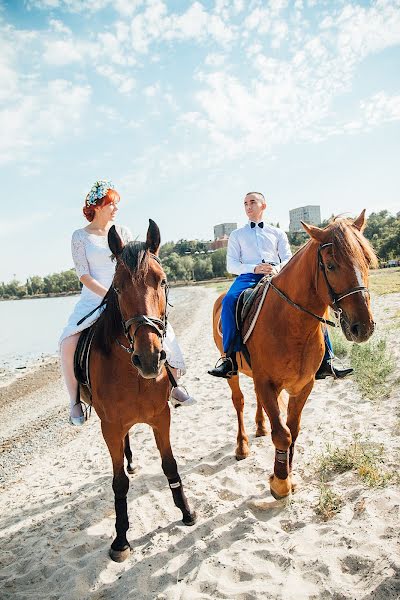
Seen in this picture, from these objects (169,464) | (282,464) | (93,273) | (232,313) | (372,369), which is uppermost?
(93,273)

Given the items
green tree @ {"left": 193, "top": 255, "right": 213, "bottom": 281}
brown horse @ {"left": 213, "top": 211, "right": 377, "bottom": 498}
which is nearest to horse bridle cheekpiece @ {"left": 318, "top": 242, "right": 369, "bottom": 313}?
brown horse @ {"left": 213, "top": 211, "right": 377, "bottom": 498}

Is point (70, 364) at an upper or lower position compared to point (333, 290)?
lower

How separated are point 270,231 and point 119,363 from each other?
138 inches

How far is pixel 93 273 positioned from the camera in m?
4.27

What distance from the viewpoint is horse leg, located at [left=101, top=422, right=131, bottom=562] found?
3.52 meters

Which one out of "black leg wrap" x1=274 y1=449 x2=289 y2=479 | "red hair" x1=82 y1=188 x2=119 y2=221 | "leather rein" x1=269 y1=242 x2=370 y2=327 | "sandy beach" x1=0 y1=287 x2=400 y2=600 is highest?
"red hair" x1=82 y1=188 x2=119 y2=221

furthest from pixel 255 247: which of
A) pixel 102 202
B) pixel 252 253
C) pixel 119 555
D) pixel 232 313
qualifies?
pixel 119 555

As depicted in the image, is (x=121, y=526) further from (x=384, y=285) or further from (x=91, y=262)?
(x=384, y=285)

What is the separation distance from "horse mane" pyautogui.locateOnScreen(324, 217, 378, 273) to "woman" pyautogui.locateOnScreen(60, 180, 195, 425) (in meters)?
1.92

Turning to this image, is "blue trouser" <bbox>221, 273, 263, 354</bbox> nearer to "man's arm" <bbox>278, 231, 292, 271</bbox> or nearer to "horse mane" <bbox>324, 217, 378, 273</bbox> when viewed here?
"man's arm" <bbox>278, 231, 292, 271</bbox>

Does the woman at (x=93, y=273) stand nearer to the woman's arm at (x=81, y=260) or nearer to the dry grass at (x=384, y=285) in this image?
the woman's arm at (x=81, y=260)

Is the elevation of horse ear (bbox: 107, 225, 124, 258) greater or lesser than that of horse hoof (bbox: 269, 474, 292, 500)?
greater

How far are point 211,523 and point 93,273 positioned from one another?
3.08m

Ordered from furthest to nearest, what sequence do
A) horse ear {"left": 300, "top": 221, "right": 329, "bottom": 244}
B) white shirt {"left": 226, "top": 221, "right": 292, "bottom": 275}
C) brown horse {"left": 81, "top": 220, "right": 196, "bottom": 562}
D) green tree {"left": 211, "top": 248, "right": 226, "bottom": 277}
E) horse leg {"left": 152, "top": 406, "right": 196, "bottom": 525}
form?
green tree {"left": 211, "top": 248, "right": 226, "bottom": 277} < white shirt {"left": 226, "top": 221, "right": 292, "bottom": 275} < horse leg {"left": 152, "top": 406, "right": 196, "bottom": 525} < horse ear {"left": 300, "top": 221, "right": 329, "bottom": 244} < brown horse {"left": 81, "top": 220, "right": 196, "bottom": 562}
